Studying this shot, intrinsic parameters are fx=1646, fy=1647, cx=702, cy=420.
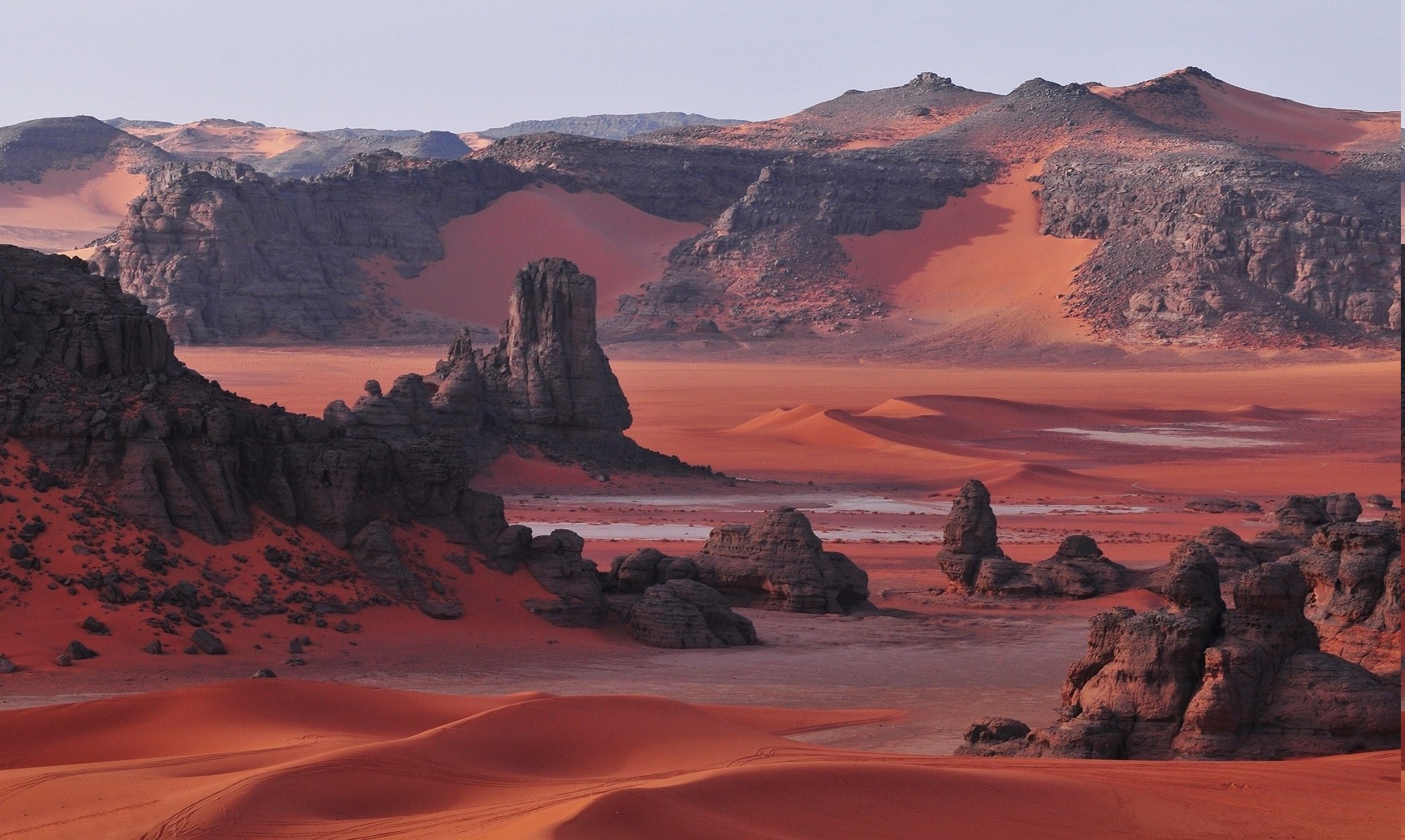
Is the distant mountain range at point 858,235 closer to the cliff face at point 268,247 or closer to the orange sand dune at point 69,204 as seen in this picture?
the cliff face at point 268,247

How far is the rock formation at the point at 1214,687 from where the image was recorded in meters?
13.4

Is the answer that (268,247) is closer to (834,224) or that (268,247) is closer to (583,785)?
(834,224)

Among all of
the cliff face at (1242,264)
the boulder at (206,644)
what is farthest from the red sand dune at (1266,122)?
the boulder at (206,644)

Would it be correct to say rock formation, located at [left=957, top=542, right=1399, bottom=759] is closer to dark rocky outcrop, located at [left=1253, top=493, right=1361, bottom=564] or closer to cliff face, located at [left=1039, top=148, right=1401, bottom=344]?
dark rocky outcrop, located at [left=1253, top=493, right=1361, bottom=564]

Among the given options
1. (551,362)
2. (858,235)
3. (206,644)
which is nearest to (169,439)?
(206,644)

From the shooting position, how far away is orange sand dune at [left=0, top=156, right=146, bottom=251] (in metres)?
150

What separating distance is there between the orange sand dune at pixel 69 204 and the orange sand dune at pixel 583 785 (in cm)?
14031

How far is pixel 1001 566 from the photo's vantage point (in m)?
26.9

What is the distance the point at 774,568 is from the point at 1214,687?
12.1 meters

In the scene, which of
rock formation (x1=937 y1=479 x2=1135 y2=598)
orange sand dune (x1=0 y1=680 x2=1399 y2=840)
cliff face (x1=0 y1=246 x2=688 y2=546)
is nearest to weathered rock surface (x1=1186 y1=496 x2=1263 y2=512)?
rock formation (x1=937 y1=479 x2=1135 y2=598)

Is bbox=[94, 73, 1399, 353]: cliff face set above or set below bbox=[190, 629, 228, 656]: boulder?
above

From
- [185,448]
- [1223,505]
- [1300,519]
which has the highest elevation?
[185,448]

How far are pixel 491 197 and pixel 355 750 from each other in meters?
110

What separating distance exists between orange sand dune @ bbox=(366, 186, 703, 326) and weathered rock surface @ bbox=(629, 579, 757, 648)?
8275 cm
